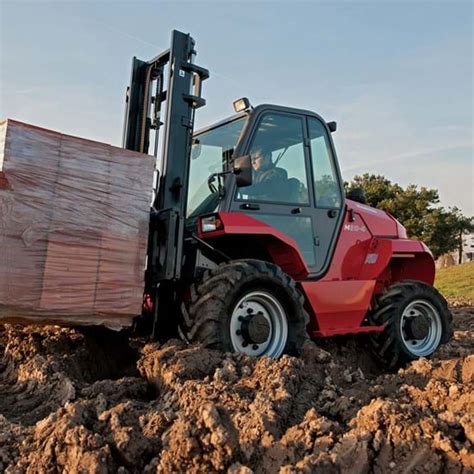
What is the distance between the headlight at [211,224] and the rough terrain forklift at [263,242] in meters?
0.01

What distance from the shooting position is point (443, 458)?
9.65ft

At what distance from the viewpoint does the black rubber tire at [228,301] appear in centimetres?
494

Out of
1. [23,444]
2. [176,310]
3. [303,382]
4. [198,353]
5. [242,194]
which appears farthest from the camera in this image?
[242,194]

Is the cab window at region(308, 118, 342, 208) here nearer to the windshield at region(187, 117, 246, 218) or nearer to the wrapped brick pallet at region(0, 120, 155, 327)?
the windshield at region(187, 117, 246, 218)

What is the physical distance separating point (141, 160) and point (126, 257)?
82 cm

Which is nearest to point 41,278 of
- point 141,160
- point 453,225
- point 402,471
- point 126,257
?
point 126,257

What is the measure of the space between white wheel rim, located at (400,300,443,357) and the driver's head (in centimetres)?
243

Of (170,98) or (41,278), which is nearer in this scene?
(41,278)

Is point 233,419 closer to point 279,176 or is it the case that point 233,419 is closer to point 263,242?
point 263,242

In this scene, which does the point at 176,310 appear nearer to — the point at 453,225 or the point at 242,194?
the point at 242,194

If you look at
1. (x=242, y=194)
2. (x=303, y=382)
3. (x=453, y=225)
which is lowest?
(x=303, y=382)

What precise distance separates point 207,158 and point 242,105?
73 cm

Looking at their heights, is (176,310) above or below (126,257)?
below

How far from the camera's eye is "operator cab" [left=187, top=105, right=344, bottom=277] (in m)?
5.94
